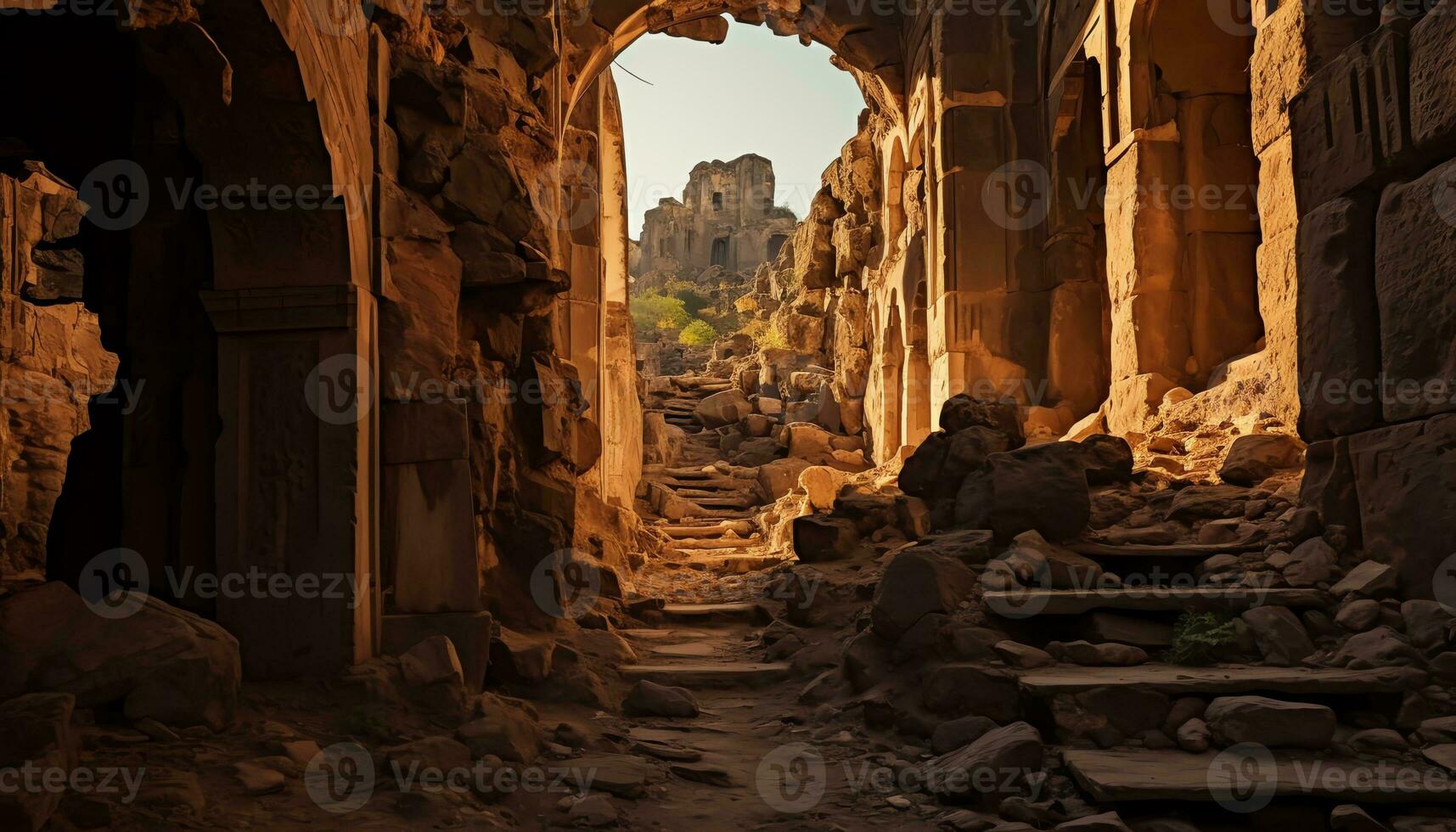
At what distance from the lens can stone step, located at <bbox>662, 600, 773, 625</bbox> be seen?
361 inches

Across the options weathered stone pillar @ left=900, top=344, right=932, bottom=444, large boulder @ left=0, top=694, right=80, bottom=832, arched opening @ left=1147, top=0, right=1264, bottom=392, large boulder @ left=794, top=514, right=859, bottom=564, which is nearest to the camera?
large boulder @ left=0, top=694, right=80, bottom=832

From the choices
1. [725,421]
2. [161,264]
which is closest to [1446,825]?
[161,264]

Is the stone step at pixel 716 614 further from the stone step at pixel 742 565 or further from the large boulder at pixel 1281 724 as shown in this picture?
the large boulder at pixel 1281 724

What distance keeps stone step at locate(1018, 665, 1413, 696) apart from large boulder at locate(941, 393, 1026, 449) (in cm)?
371

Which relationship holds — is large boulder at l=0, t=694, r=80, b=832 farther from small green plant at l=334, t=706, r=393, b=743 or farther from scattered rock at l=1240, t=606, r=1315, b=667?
scattered rock at l=1240, t=606, r=1315, b=667

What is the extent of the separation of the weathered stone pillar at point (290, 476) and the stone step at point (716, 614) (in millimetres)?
4079

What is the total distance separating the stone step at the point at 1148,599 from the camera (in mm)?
4988

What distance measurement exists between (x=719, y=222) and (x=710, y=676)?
65.1m

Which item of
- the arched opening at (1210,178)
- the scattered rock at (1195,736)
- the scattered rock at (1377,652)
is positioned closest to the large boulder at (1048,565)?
the scattered rock at (1377,652)

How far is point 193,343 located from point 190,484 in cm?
81

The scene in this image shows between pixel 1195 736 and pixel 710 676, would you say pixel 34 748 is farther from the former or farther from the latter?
pixel 1195 736

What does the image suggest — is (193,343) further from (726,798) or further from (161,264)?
(726,798)

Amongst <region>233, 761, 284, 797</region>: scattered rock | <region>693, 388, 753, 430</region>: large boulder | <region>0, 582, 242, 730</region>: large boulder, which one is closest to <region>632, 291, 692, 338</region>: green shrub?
<region>693, 388, 753, 430</region>: large boulder

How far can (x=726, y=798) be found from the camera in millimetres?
4695
